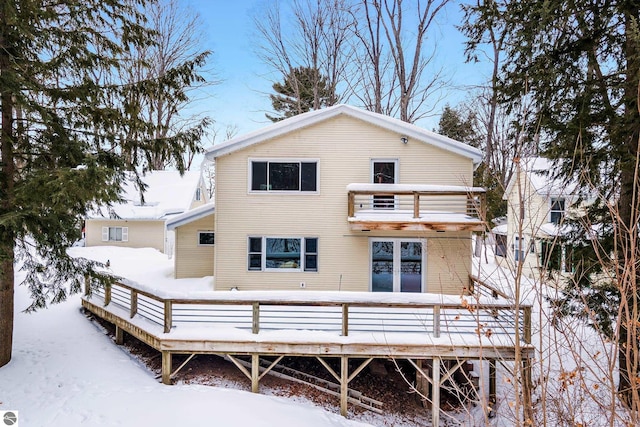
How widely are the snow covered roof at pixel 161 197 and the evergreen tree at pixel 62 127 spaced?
15.6 m

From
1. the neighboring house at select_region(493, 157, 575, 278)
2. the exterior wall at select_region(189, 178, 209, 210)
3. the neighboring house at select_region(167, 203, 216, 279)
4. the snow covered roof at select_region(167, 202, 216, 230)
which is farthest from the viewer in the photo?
the exterior wall at select_region(189, 178, 209, 210)

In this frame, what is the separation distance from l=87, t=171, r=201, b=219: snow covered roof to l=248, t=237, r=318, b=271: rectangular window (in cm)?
1410

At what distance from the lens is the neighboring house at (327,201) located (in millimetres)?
10336

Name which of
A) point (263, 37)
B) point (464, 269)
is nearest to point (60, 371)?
point (464, 269)

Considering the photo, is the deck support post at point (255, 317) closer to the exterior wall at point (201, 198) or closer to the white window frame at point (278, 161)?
the white window frame at point (278, 161)

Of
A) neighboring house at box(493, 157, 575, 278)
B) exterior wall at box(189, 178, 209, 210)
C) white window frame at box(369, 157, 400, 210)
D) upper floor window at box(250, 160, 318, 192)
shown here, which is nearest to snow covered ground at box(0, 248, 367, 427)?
neighboring house at box(493, 157, 575, 278)

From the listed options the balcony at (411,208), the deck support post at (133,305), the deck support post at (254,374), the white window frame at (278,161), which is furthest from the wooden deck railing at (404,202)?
the deck support post at (133,305)

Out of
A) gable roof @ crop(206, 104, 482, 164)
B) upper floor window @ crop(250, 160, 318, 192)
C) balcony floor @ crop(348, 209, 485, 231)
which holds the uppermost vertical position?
gable roof @ crop(206, 104, 482, 164)

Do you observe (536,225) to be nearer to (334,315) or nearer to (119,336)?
(334,315)

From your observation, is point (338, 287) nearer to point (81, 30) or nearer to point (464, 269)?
point (464, 269)

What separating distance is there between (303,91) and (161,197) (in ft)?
39.9

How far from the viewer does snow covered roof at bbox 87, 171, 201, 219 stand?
22167mm

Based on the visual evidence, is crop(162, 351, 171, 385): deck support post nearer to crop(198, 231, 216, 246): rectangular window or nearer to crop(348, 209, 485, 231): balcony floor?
crop(348, 209, 485, 231): balcony floor

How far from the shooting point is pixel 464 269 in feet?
33.6
